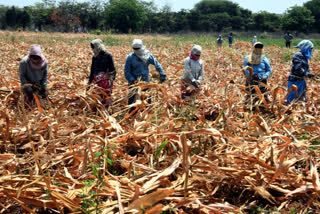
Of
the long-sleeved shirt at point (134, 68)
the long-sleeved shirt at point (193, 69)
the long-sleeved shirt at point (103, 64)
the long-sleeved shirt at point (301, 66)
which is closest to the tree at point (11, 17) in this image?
the long-sleeved shirt at point (103, 64)

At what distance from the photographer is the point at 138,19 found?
Result: 5881cm

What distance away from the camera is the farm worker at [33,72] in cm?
419

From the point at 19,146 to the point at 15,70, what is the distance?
4.30 meters

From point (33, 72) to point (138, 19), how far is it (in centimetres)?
5741

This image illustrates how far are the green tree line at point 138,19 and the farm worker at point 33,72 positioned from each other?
1830 inches

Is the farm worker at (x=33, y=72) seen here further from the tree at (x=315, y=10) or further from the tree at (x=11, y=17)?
the tree at (x=315, y=10)

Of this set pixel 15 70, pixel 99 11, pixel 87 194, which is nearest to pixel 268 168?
pixel 87 194

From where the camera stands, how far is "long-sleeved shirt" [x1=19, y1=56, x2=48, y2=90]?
423cm

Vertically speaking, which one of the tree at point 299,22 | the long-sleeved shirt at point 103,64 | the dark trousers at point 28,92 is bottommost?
the dark trousers at point 28,92

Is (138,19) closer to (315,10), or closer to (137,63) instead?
(315,10)

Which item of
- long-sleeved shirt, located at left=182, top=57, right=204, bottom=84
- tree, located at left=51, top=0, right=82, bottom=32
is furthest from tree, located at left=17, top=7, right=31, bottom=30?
long-sleeved shirt, located at left=182, top=57, right=204, bottom=84

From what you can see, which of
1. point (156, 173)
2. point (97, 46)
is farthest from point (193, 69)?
point (156, 173)

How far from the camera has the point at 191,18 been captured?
2739 inches

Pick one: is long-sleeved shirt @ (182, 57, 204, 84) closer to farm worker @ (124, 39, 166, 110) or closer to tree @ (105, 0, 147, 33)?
farm worker @ (124, 39, 166, 110)
